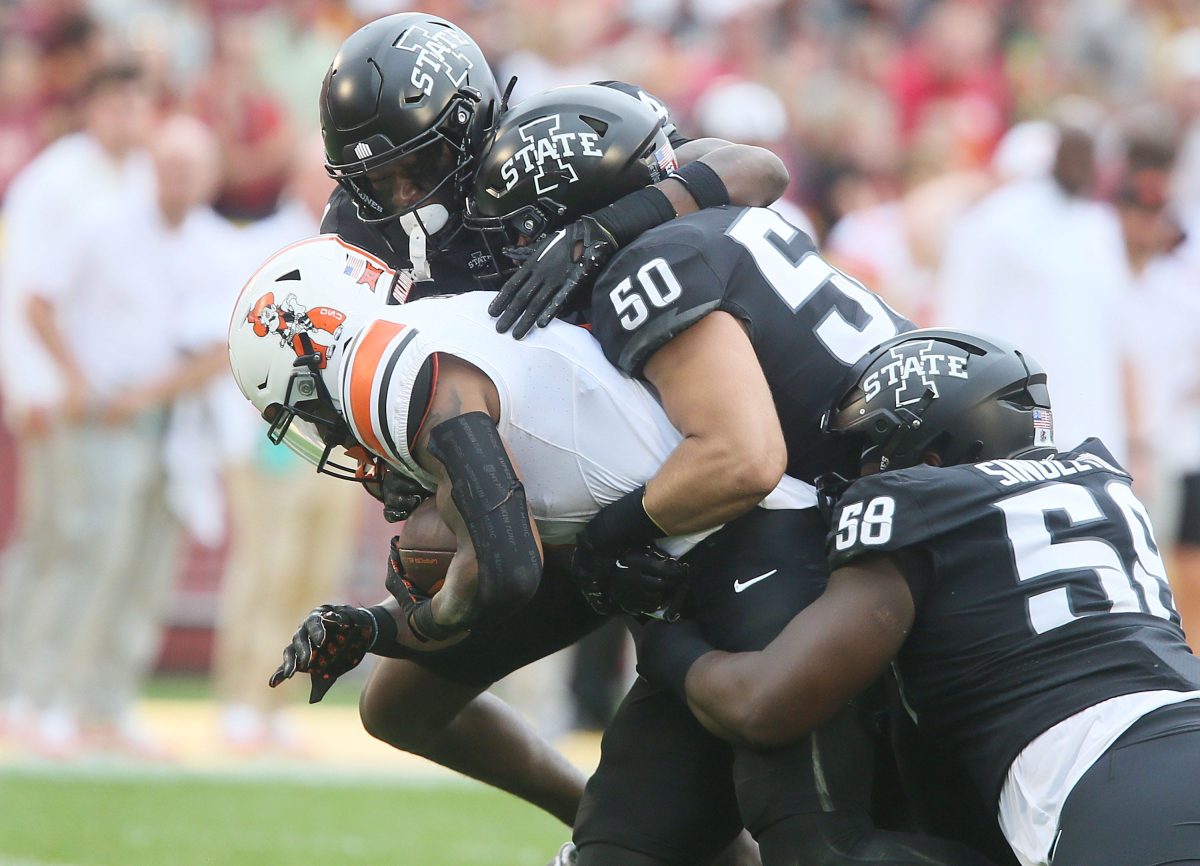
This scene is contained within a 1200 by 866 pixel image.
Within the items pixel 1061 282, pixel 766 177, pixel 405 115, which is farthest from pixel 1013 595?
pixel 1061 282

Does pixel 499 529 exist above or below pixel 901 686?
above

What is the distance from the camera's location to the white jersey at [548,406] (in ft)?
11.1

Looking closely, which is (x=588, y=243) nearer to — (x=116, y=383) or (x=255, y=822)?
(x=255, y=822)

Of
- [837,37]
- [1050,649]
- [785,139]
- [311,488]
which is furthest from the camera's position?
[837,37]

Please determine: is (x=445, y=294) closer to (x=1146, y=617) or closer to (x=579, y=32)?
(x=1146, y=617)

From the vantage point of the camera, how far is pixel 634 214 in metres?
3.52

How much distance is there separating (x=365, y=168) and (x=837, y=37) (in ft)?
30.7

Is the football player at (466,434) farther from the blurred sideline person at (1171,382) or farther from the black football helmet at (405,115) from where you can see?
the blurred sideline person at (1171,382)

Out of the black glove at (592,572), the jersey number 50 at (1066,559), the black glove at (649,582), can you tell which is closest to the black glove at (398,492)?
the black glove at (592,572)

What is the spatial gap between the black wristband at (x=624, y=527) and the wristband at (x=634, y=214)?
19.5 inches

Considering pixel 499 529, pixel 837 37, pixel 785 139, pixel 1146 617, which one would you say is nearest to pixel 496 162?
pixel 499 529

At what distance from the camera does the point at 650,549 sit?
344cm

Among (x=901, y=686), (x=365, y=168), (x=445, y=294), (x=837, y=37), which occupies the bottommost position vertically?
(x=837, y=37)

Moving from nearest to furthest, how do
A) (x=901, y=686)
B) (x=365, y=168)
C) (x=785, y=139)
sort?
(x=901, y=686) < (x=365, y=168) < (x=785, y=139)
